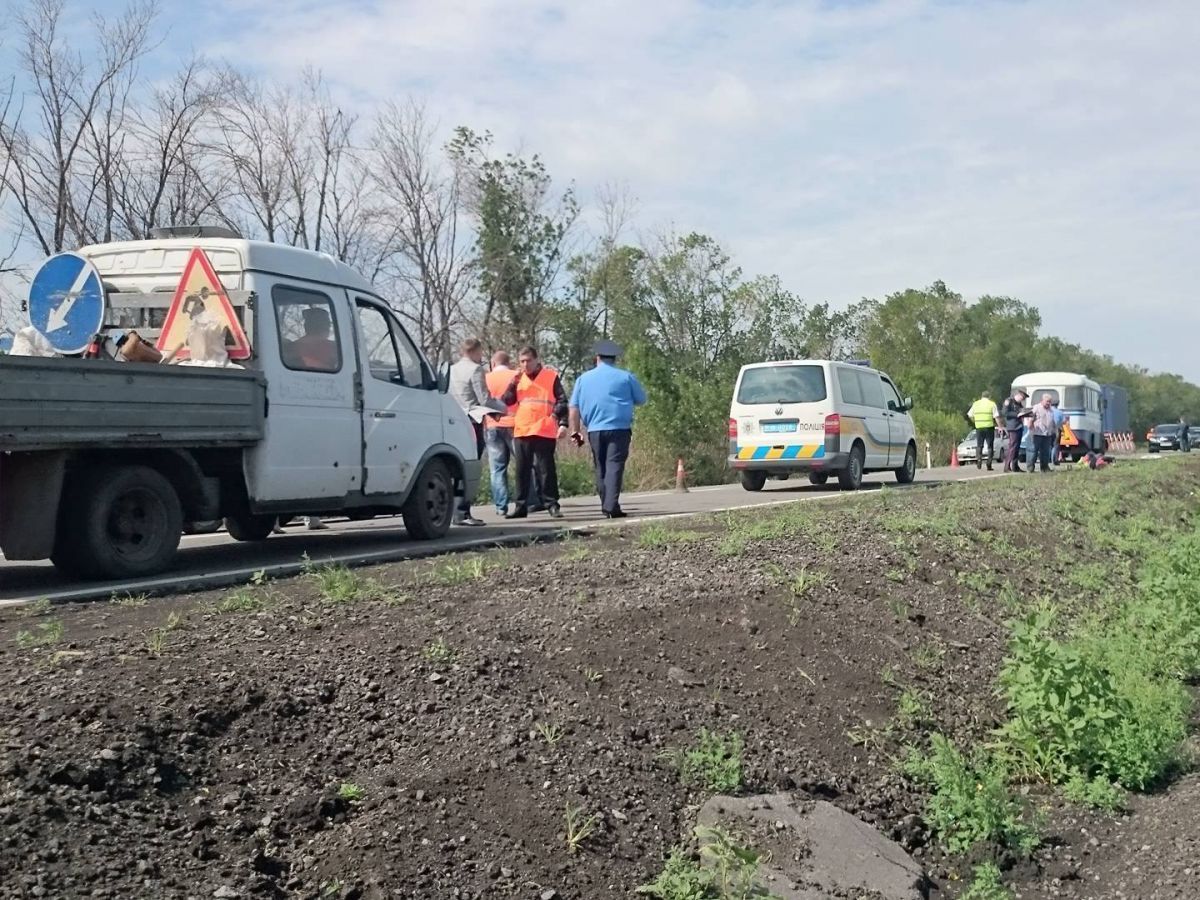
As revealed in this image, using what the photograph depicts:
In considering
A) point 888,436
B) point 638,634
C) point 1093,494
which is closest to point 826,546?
point 638,634

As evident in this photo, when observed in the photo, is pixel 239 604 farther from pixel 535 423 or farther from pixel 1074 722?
pixel 535 423

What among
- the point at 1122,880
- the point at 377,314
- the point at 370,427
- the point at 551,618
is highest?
the point at 377,314

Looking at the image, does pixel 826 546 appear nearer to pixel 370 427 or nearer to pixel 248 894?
pixel 370 427

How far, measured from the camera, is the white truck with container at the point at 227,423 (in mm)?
7867

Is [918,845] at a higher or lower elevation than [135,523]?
lower

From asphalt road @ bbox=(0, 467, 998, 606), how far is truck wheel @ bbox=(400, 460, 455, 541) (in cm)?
14

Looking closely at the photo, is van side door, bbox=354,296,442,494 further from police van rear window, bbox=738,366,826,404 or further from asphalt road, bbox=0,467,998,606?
police van rear window, bbox=738,366,826,404

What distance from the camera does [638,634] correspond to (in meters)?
6.21

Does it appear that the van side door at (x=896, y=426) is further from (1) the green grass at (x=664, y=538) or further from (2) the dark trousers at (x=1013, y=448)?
(1) the green grass at (x=664, y=538)

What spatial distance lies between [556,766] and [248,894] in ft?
4.40

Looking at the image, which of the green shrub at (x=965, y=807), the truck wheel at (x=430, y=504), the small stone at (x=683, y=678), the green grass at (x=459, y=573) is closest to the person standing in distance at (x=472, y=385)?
the truck wheel at (x=430, y=504)

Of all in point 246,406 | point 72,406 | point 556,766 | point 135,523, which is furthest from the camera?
point 246,406

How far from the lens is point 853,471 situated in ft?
64.6

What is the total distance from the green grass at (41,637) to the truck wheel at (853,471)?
48.9 feet
